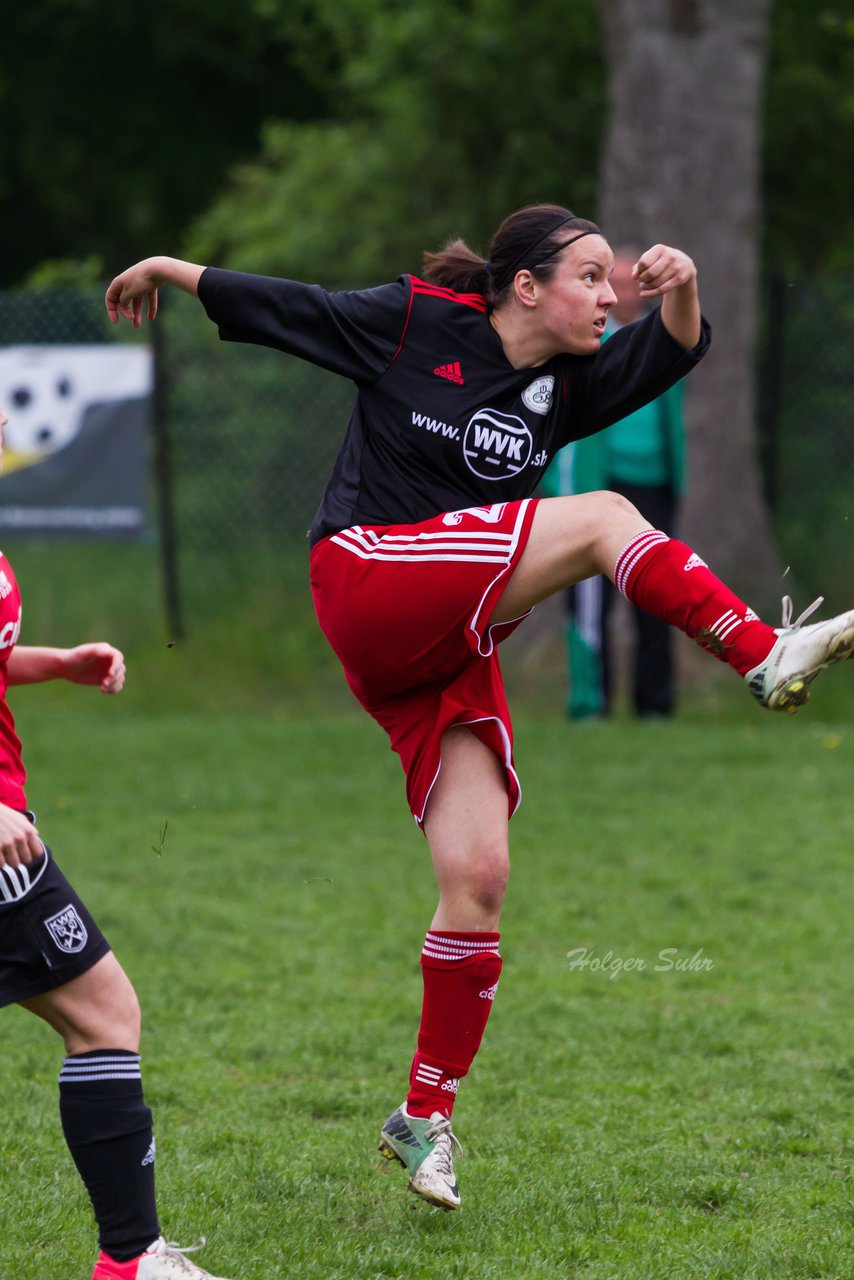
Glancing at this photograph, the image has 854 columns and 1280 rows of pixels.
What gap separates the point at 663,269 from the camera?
11.6 ft

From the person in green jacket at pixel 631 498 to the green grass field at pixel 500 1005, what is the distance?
0.93ft

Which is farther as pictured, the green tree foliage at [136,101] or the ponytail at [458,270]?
the green tree foliage at [136,101]

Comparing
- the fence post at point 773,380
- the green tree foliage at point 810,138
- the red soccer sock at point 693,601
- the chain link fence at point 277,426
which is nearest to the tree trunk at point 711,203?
the fence post at point 773,380

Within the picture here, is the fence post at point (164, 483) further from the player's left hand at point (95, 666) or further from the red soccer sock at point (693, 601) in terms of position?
the red soccer sock at point (693, 601)

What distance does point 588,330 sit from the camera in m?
3.76

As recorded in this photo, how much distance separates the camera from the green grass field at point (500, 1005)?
11.5 ft

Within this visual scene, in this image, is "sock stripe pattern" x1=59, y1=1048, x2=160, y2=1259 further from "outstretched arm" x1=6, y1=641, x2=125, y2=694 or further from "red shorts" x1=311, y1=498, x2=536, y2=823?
"red shorts" x1=311, y1=498, x2=536, y2=823

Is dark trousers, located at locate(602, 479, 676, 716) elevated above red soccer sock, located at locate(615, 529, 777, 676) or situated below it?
below

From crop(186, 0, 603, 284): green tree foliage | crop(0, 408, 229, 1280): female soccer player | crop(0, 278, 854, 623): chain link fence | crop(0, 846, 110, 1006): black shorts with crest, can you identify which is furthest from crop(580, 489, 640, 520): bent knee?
crop(186, 0, 603, 284): green tree foliage

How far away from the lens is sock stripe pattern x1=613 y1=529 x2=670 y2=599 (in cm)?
337

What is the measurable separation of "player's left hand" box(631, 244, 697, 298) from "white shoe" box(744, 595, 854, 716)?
81 centimetres

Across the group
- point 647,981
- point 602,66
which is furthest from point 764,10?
point 647,981

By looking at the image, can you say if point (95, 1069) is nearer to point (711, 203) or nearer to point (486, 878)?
point (486, 878)

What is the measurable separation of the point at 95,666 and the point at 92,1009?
30.6 inches
